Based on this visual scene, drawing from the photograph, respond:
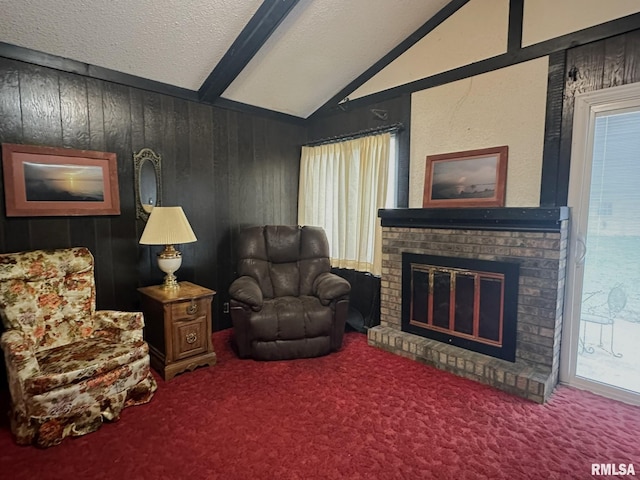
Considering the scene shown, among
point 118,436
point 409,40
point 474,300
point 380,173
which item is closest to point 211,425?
point 118,436

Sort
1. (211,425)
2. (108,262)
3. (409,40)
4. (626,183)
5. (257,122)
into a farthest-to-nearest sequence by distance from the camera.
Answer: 1. (257,122)
2. (409,40)
3. (108,262)
4. (626,183)
5. (211,425)

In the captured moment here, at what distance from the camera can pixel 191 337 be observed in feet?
8.92

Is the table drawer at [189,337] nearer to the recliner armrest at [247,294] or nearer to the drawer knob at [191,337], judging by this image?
the drawer knob at [191,337]

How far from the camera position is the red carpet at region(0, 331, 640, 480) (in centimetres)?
171

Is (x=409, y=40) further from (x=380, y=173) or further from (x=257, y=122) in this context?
(x=257, y=122)

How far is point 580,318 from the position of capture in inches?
98.5

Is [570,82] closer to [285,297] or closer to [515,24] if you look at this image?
[515,24]

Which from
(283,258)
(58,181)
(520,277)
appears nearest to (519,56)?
(520,277)

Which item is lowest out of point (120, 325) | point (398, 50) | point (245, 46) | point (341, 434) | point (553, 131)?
point (341, 434)

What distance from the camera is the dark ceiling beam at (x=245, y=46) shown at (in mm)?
2439

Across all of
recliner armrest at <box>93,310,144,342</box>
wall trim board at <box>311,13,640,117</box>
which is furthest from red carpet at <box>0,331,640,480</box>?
wall trim board at <box>311,13,640,117</box>

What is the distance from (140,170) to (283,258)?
1550 millimetres

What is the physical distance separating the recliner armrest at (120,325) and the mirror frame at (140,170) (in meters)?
0.99

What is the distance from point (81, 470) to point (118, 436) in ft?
0.84
